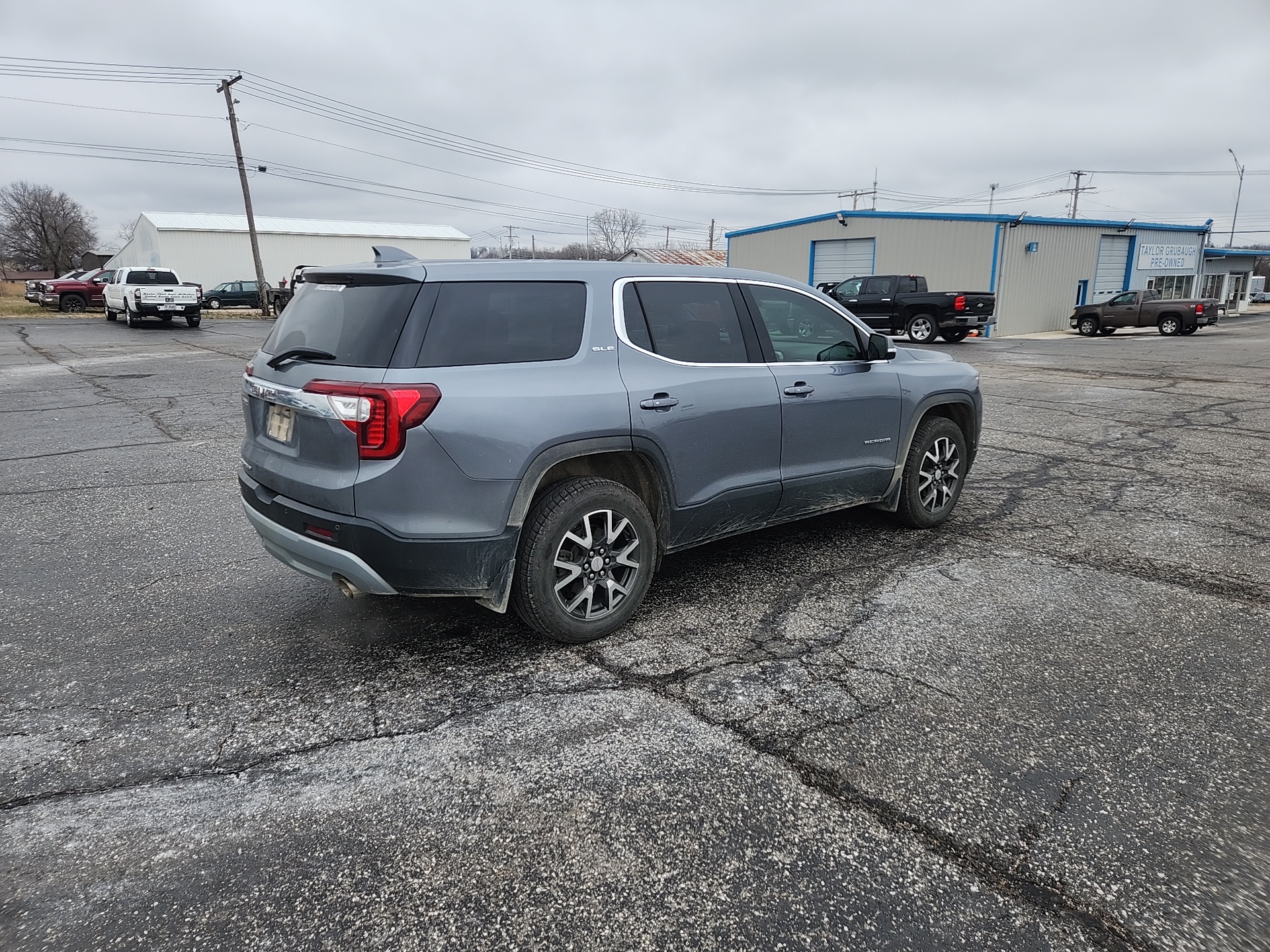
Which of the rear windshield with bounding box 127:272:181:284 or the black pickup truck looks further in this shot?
the rear windshield with bounding box 127:272:181:284

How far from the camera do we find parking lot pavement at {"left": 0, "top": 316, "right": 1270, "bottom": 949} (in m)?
2.26

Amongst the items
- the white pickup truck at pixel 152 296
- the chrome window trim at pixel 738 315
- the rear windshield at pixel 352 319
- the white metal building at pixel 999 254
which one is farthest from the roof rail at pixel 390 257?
the white metal building at pixel 999 254

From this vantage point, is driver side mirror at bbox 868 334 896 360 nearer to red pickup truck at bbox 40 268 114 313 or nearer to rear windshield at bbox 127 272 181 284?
rear windshield at bbox 127 272 181 284

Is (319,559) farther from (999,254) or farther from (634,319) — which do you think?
(999,254)

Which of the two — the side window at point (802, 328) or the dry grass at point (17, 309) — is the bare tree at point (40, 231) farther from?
the side window at point (802, 328)

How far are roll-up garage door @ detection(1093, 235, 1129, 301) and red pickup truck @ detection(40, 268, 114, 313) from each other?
43.2 metres

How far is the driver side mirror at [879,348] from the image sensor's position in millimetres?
5098

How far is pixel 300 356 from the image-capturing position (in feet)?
12.2

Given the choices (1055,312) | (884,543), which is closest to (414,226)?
(1055,312)

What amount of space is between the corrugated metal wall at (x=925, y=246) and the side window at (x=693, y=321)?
95.8 ft

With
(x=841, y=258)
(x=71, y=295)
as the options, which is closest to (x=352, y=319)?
Answer: (x=841, y=258)

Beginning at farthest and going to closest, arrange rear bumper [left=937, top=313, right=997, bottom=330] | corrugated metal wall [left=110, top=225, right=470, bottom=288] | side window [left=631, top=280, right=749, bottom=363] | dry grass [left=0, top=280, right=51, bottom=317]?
corrugated metal wall [left=110, top=225, right=470, bottom=288] → dry grass [left=0, top=280, right=51, bottom=317] → rear bumper [left=937, top=313, right=997, bottom=330] → side window [left=631, top=280, right=749, bottom=363]

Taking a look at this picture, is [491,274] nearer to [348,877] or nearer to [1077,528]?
[348,877]

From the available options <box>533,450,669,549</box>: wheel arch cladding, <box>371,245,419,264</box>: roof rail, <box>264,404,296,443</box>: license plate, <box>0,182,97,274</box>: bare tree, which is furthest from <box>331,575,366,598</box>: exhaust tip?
<box>0,182,97,274</box>: bare tree
